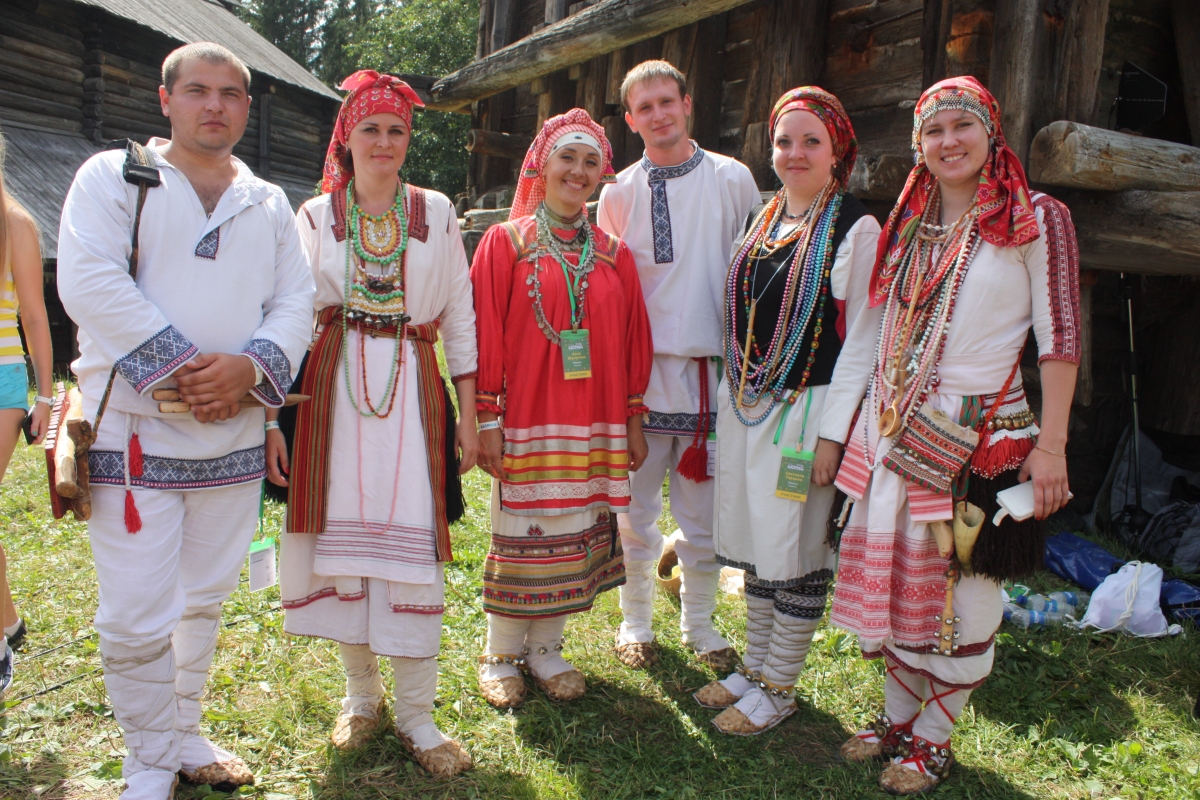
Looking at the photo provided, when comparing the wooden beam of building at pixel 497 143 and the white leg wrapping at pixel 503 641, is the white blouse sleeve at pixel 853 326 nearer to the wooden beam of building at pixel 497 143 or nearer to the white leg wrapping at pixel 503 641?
the white leg wrapping at pixel 503 641

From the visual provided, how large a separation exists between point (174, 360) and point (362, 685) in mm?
1235

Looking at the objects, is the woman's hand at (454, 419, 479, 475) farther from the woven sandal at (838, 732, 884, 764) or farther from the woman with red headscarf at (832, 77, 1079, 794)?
the woven sandal at (838, 732, 884, 764)

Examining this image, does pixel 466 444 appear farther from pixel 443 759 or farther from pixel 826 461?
pixel 826 461

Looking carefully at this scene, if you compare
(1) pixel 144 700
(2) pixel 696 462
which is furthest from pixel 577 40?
(1) pixel 144 700

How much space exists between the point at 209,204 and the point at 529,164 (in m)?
1.05

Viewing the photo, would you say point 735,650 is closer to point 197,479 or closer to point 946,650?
point 946,650

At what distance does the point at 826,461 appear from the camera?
8.60 ft

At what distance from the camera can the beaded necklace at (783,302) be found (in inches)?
104

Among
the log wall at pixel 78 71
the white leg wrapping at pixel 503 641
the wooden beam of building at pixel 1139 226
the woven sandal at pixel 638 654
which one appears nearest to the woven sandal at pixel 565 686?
the white leg wrapping at pixel 503 641

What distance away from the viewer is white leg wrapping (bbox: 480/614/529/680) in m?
3.06

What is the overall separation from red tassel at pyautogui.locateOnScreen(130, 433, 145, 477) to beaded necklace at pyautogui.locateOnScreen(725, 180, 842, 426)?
173cm

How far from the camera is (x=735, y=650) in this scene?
3375mm

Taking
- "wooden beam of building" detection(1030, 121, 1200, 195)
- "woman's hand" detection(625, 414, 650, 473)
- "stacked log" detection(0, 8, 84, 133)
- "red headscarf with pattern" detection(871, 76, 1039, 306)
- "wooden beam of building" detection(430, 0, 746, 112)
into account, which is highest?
"stacked log" detection(0, 8, 84, 133)

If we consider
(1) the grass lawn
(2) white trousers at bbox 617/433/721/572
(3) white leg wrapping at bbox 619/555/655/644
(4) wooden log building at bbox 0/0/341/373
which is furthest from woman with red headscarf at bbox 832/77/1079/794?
(4) wooden log building at bbox 0/0/341/373
